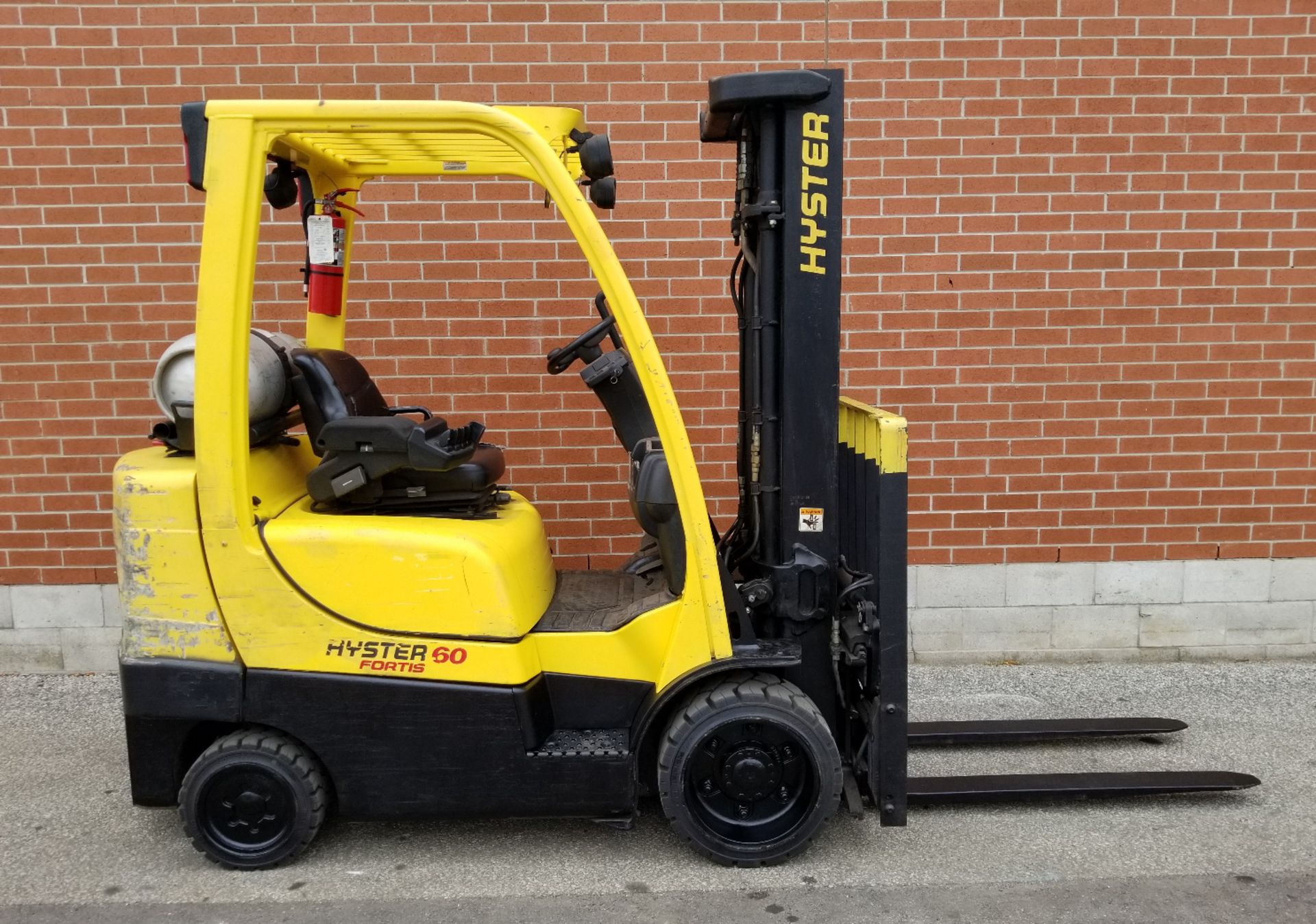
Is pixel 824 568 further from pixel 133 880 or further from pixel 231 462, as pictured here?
pixel 133 880

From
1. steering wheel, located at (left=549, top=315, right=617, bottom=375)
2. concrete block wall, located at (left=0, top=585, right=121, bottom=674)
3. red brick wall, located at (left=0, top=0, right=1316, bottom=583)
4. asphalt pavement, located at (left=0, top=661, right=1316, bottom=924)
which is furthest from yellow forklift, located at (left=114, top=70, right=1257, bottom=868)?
concrete block wall, located at (left=0, top=585, right=121, bottom=674)

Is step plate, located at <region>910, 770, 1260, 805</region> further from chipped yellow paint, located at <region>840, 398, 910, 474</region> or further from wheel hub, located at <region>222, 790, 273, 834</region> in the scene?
wheel hub, located at <region>222, 790, 273, 834</region>

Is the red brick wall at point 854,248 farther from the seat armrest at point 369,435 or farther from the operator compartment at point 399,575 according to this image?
the operator compartment at point 399,575

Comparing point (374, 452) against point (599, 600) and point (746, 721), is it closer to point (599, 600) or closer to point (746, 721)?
point (599, 600)

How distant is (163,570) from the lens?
310 cm

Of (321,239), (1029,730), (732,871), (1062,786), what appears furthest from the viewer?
(1029,730)

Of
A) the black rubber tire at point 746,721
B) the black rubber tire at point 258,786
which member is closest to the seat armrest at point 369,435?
the black rubber tire at point 258,786

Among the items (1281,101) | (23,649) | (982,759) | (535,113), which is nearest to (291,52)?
(535,113)

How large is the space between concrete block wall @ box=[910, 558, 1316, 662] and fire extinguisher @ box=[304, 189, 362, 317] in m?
3.42

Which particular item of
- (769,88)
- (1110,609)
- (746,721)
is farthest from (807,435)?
(1110,609)

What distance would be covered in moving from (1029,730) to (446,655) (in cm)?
267

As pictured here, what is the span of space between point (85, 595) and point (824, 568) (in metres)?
4.24

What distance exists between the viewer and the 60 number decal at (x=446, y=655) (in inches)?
125

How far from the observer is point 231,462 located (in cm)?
304
